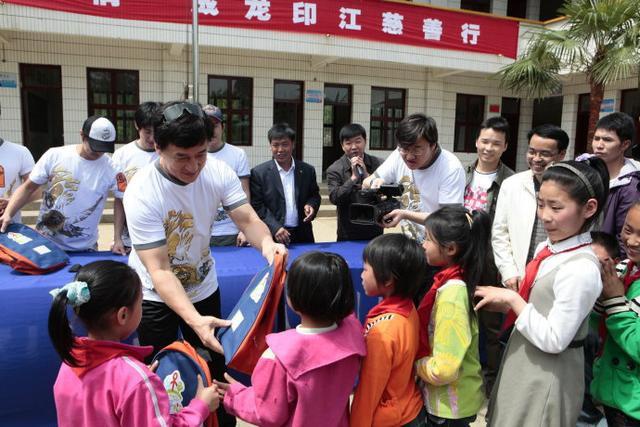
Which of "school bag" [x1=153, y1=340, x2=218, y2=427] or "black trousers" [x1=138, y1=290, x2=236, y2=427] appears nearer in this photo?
"school bag" [x1=153, y1=340, x2=218, y2=427]

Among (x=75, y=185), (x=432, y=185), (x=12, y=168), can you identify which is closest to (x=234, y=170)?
(x=75, y=185)

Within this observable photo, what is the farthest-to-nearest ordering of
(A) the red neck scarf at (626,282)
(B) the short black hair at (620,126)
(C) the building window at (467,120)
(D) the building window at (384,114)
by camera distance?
(C) the building window at (467,120), (D) the building window at (384,114), (B) the short black hair at (620,126), (A) the red neck scarf at (626,282)

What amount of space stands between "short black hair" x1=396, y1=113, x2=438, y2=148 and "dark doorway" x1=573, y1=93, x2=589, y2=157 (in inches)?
427

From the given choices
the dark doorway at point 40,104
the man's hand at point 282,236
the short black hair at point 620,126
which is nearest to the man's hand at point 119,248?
Answer: the man's hand at point 282,236

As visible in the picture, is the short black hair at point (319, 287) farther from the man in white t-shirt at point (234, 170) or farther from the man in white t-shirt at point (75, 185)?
the man in white t-shirt at point (234, 170)

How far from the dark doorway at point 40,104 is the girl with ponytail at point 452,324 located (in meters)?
8.86

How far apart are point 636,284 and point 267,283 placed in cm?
123

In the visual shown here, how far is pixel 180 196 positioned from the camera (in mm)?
1706

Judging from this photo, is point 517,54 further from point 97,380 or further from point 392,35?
point 97,380

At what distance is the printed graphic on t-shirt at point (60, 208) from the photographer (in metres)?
2.70

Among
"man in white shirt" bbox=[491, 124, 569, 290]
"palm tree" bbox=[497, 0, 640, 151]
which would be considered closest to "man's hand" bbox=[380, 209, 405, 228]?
"man in white shirt" bbox=[491, 124, 569, 290]

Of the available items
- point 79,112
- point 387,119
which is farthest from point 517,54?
point 79,112

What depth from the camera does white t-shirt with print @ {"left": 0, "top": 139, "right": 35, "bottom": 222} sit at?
285 centimetres

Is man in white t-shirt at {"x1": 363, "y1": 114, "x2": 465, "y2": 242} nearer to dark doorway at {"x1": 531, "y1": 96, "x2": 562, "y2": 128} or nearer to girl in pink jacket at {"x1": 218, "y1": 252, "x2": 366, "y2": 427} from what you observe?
girl in pink jacket at {"x1": 218, "y1": 252, "x2": 366, "y2": 427}
